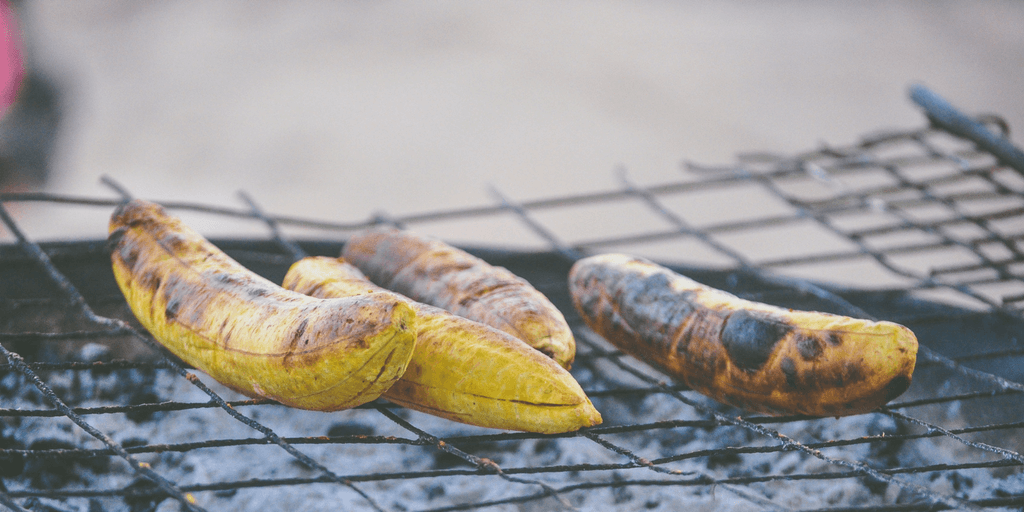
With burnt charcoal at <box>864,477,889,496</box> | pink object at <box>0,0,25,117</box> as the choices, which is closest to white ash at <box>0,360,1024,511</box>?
burnt charcoal at <box>864,477,889,496</box>

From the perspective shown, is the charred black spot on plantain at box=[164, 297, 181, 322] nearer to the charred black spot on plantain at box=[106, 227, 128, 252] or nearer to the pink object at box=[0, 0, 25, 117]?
the charred black spot on plantain at box=[106, 227, 128, 252]

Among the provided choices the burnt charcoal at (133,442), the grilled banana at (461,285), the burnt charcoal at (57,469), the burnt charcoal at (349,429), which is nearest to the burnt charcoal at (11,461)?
the burnt charcoal at (57,469)

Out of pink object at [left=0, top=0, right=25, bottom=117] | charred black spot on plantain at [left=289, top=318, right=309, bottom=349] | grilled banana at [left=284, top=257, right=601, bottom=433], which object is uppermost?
pink object at [left=0, top=0, right=25, bottom=117]

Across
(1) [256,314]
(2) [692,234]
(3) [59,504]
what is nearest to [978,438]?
(2) [692,234]

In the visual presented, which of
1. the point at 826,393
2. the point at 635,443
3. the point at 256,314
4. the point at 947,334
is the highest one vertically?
the point at 256,314

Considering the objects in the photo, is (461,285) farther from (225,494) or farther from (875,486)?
(875,486)

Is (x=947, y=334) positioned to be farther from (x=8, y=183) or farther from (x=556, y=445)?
(x=8, y=183)
